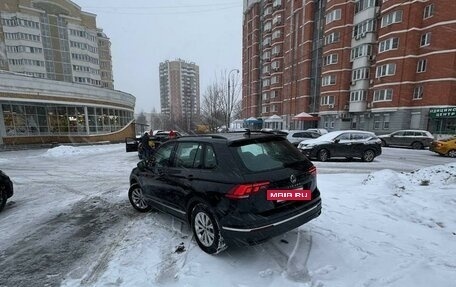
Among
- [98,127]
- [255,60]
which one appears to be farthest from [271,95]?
[98,127]

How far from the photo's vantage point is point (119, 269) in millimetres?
3357

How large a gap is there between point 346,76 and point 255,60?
30.4m

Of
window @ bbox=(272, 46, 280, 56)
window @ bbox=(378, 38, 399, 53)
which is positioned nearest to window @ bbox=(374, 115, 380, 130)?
window @ bbox=(378, 38, 399, 53)

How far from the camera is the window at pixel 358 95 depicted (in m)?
30.9

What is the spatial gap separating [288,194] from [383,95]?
98.6ft

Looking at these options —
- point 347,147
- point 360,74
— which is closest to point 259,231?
point 347,147

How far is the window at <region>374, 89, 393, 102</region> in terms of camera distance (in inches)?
1059

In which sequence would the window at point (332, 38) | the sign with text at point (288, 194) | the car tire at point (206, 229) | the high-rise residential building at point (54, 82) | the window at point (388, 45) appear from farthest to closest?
1. the window at point (332, 38)
2. the window at point (388, 45)
3. the high-rise residential building at point (54, 82)
4. the car tire at point (206, 229)
5. the sign with text at point (288, 194)

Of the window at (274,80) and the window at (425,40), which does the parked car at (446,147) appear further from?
the window at (274,80)

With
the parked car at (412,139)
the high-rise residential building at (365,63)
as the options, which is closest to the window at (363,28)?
the high-rise residential building at (365,63)

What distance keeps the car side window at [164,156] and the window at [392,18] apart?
31735mm

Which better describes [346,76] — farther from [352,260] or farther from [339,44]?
[352,260]

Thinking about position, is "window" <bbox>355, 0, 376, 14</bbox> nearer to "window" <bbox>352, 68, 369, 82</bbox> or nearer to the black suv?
"window" <bbox>352, 68, 369, 82</bbox>

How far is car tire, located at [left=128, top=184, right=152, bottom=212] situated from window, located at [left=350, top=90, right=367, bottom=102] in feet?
106
